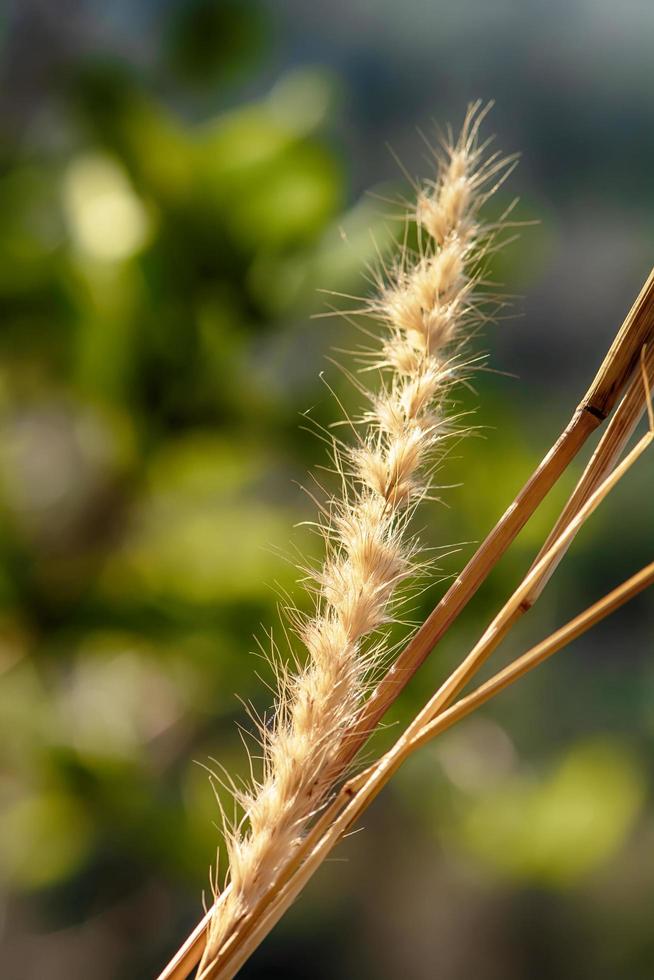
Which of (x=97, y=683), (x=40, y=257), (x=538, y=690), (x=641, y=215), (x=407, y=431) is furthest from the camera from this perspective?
(x=641, y=215)

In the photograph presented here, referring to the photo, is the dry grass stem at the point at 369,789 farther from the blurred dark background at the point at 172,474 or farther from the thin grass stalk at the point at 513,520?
the blurred dark background at the point at 172,474

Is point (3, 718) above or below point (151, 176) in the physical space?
below

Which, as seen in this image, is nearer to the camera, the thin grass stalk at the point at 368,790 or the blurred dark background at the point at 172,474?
the thin grass stalk at the point at 368,790

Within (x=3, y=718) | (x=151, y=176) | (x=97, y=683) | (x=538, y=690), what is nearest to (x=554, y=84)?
(x=538, y=690)

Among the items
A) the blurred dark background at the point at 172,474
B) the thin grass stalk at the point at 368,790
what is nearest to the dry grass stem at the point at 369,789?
the thin grass stalk at the point at 368,790

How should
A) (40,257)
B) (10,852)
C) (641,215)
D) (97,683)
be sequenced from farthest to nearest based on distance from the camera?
1. (641,215)
2. (97,683)
3. (10,852)
4. (40,257)

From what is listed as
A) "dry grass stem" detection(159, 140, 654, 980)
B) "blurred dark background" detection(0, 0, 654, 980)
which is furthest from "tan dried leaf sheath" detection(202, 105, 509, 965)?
"blurred dark background" detection(0, 0, 654, 980)

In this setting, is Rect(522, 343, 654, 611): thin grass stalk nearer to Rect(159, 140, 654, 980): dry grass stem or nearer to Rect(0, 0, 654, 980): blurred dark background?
Rect(159, 140, 654, 980): dry grass stem

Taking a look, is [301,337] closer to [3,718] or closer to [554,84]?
A: [3,718]
